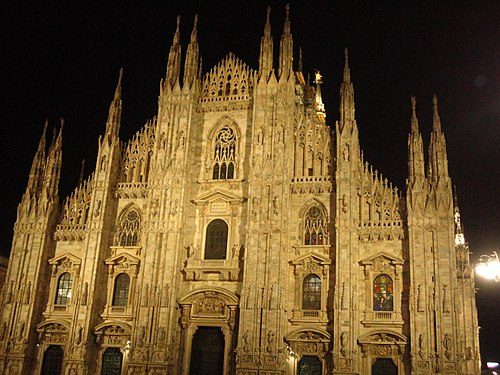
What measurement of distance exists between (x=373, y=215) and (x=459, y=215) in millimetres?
22483

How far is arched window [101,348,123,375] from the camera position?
1297 inches

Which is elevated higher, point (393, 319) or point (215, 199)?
point (215, 199)

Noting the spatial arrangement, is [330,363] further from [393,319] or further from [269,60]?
[269,60]

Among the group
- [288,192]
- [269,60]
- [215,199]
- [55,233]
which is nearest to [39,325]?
[55,233]

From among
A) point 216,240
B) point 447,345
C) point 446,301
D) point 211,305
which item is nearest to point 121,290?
point 211,305

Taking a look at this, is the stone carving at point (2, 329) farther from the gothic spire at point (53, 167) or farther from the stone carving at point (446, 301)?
the stone carving at point (446, 301)

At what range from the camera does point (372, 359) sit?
2977 centimetres

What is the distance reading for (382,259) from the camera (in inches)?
1217

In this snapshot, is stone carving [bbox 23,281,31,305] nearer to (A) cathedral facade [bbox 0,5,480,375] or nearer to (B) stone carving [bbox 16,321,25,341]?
(A) cathedral facade [bbox 0,5,480,375]

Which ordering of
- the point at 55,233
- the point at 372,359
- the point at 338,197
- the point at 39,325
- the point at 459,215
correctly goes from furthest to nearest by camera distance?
the point at 459,215 < the point at 55,233 < the point at 39,325 < the point at 338,197 < the point at 372,359

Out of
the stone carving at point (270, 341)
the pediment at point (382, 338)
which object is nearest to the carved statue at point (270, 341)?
the stone carving at point (270, 341)

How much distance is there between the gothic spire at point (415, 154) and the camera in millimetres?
31391

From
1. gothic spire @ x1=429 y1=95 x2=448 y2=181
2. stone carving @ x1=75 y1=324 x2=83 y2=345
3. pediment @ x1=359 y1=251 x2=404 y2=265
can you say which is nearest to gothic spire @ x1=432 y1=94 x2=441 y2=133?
gothic spire @ x1=429 y1=95 x2=448 y2=181

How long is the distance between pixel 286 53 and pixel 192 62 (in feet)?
19.8
